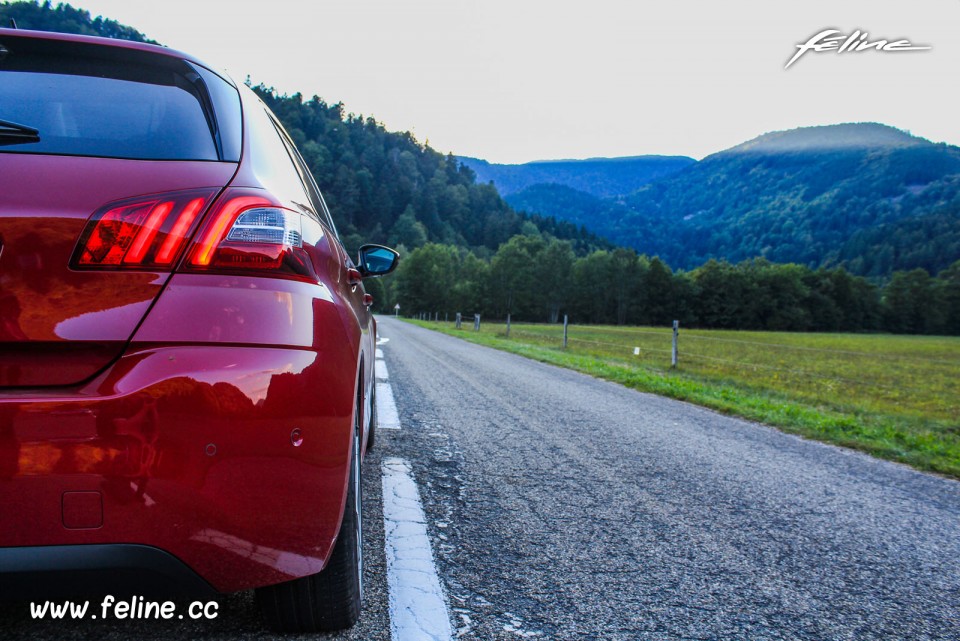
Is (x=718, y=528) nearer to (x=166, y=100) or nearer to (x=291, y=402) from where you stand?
(x=291, y=402)

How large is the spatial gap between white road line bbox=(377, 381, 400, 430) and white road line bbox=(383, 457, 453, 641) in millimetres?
1619

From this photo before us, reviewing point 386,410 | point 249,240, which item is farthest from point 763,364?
point 249,240

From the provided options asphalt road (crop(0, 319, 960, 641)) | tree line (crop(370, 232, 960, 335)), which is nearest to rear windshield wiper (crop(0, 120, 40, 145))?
asphalt road (crop(0, 319, 960, 641))

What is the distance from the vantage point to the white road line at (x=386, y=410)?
184 inches

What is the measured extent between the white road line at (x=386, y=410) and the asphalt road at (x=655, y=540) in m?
0.21

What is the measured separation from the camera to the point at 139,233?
52.2 inches

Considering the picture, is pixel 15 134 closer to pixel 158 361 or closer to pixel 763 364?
pixel 158 361

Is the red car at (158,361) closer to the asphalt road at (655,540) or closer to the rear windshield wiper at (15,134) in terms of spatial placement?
the rear windshield wiper at (15,134)

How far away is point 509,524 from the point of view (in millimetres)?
2609

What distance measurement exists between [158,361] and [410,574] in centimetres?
118

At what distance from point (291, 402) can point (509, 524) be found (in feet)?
5.06

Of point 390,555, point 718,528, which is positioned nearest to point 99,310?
point 390,555

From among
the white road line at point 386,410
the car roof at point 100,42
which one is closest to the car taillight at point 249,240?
the car roof at point 100,42

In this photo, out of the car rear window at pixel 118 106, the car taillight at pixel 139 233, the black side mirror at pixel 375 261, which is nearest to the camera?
the car taillight at pixel 139 233
